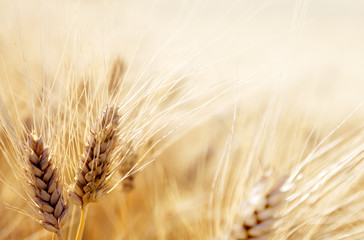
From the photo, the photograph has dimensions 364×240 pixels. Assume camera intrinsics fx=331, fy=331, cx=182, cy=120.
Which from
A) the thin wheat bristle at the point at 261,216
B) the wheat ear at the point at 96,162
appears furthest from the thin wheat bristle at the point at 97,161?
the thin wheat bristle at the point at 261,216

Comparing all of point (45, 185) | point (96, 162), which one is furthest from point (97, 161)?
point (45, 185)

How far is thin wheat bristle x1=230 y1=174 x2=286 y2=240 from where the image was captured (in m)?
0.70

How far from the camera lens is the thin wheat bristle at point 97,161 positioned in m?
0.72

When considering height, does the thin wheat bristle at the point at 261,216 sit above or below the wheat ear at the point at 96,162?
below

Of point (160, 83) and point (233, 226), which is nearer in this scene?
point (233, 226)

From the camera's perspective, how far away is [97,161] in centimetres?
72

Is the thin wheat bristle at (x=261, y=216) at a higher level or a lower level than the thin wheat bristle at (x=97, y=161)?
lower

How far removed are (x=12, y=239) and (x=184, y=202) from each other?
0.64 meters

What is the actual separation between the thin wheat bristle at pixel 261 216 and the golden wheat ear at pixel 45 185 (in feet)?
1.27

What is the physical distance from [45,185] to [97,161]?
12 centimetres

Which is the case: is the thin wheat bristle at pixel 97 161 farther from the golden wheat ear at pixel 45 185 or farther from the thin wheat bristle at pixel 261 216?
the thin wheat bristle at pixel 261 216

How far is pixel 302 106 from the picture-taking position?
3.76ft

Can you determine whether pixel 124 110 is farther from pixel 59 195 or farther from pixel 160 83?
pixel 59 195

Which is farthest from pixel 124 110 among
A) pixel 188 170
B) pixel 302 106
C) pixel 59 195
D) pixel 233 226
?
pixel 188 170
